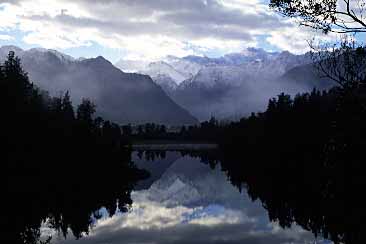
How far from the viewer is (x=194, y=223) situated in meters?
60.9

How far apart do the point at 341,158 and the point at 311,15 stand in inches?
545

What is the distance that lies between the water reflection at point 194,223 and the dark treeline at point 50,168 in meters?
3.05

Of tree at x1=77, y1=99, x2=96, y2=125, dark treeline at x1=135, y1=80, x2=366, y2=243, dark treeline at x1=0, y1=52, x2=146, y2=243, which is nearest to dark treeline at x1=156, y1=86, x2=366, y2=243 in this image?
dark treeline at x1=135, y1=80, x2=366, y2=243

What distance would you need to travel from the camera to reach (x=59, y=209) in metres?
62.9

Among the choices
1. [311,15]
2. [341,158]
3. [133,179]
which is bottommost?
[133,179]

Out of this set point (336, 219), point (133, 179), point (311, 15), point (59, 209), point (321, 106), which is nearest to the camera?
point (311, 15)

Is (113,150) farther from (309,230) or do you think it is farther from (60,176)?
(309,230)

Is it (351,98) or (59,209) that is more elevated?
(351,98)

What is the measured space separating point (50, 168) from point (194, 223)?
955 inches

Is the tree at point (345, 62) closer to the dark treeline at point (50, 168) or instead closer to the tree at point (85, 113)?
the dark treeline at point (50, 168)

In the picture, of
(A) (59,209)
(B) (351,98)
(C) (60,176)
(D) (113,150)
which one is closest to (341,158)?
(B) (351,98)

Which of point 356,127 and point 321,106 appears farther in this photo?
point 321,106

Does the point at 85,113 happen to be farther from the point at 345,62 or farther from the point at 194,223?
the point at 345,62

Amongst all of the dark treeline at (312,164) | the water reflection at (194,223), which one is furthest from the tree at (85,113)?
the dark treeline at (312,164)
